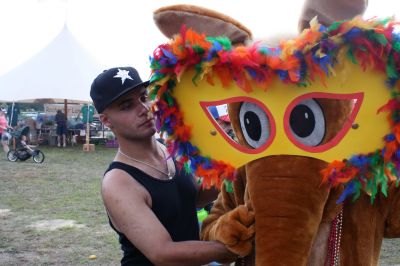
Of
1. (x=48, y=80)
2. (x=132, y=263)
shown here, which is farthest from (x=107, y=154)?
(x=132, y=263)

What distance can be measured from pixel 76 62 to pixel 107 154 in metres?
2.73

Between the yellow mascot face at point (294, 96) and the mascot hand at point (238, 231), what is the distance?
0.52ft

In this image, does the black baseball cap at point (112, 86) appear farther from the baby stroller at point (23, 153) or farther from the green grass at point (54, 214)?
the baby stroller at point (23, 153)

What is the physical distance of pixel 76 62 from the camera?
518 inches

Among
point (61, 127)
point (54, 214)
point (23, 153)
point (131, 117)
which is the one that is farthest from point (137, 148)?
point (61, 127)

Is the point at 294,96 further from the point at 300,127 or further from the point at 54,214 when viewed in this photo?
the point at 54,214

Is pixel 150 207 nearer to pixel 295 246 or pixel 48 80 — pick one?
pixel 295 246

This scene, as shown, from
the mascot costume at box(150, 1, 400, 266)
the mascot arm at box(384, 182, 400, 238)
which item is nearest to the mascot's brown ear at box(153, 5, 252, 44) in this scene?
the mascot costume at box(150, 1, 400, 266)

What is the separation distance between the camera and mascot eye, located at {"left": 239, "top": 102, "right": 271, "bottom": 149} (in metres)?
1.66

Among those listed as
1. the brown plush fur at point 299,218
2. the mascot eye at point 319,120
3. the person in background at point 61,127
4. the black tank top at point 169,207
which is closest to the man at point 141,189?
the black tank top at point 169,207

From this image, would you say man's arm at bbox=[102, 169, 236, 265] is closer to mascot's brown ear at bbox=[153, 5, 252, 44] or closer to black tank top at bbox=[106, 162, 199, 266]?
black tank top at bbox=[106, 162, 199, 266]

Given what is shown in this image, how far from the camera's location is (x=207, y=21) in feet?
5.61

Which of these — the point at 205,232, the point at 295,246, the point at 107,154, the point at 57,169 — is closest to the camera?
the point at 295,246

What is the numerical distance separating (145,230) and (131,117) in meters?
0.47
